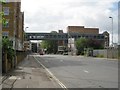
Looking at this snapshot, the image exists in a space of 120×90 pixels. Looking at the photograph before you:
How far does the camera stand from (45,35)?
6914 inches

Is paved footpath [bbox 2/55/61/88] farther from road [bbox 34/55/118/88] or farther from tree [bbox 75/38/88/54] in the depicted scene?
tree [bbox 75/38/88/54]

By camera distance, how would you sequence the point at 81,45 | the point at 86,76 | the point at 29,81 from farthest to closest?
1. the point at 81,45
2. the point at 86,76
3. the point at 29,81

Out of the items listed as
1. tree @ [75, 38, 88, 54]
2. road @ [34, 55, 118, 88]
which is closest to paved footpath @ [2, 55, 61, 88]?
road @ [34, 55, 118, 88]

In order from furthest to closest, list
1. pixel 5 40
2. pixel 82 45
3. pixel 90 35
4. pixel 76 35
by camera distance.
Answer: pixel 76 35 < pixel 90 35 < pixel 82 45 < pixel 5 40

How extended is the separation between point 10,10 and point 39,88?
74.1m

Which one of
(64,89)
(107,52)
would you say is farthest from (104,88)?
(107,52)

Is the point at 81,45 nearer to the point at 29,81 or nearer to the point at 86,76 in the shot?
the point at 86,76

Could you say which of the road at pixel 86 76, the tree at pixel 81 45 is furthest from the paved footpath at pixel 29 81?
the tree at pixel 81 45

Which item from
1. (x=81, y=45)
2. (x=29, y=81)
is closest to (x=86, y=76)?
(x=29, y=81)

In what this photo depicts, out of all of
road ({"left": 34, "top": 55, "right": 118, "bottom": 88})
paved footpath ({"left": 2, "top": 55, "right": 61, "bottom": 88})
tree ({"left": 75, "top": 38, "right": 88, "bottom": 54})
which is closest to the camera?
paved footpath ({"left": 2, "top": 55, "right": 61, "bottom": 88})

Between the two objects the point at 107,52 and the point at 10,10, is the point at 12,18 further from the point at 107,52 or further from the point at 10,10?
the point at 107,52

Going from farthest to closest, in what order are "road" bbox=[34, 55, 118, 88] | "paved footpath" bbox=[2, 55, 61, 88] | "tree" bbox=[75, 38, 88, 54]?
"tree" bbox=[75, 38, 88, 54], "road" bbox=[34, 55, 118, 88], "paved footpath" bbox=[2, 55, 61, 88]

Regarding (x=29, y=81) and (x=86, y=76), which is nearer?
(x=29, y=81)

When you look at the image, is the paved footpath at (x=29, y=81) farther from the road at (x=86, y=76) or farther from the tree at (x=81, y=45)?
the tree at (x=81, y=45)
